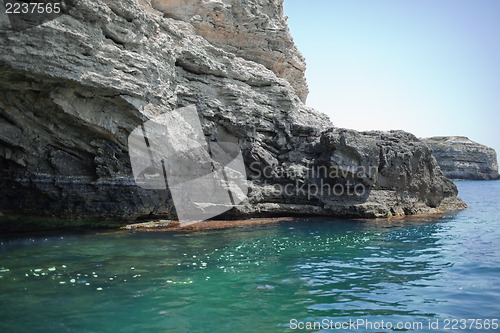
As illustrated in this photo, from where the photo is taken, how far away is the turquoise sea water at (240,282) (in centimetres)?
617

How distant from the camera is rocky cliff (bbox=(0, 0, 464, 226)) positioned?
13.1 meters

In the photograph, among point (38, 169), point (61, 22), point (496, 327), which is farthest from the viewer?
point (38, 169)

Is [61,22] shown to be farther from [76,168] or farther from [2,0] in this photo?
[76,168]

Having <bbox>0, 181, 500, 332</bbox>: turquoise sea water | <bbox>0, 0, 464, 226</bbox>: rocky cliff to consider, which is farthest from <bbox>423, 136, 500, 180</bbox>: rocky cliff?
<bbox>0, 181, 500, 332</bbox>: turquoise sea water

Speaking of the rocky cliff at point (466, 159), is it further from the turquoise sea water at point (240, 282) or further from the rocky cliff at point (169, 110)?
the turquoise sea water at point (240, 282)

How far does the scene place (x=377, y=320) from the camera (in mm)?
6227

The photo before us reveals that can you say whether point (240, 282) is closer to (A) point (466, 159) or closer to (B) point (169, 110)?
(B) point (169, 110)

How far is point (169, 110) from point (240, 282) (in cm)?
1045

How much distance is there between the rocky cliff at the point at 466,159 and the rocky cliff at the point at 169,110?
72.1 meters

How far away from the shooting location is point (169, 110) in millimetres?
16406

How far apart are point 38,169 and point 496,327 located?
1599cm

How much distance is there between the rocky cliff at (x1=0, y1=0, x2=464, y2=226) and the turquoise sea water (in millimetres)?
2733

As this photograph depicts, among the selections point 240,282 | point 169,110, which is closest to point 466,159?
point 169,110

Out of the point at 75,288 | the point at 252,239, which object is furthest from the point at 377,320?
the point at 252,239
